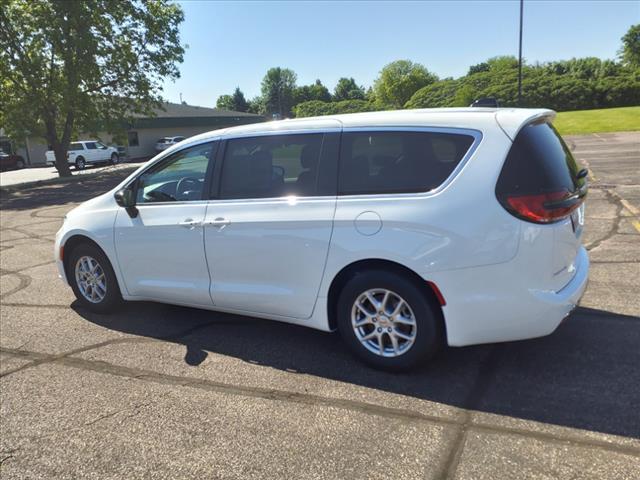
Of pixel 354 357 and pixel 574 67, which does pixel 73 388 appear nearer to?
pixel 354 357

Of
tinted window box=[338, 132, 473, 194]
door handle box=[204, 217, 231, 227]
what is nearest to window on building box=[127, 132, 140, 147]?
door handle box=[204, 217, 231, 227]

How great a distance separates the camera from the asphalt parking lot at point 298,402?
2738mm

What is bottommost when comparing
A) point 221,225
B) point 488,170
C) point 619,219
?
point 619,219

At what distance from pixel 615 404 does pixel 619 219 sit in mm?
5833

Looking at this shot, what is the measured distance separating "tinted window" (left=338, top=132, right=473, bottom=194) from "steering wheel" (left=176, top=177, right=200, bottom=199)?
4.50ft

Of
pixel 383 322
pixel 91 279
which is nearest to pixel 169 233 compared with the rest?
pixel 91 279

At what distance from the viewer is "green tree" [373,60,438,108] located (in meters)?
105

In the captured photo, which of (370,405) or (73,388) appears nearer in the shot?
(370,405)

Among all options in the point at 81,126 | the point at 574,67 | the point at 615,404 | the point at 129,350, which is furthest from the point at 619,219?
the point at 574,67

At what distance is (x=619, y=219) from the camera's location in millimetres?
7996

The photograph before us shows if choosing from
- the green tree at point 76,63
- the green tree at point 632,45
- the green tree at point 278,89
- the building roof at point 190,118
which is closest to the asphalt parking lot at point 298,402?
the green tree at point 76,63

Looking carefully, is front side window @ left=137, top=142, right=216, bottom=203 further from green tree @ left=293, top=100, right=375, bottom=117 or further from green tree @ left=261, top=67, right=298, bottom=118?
green tree @ left=261, top=67, right=298, bottom=118

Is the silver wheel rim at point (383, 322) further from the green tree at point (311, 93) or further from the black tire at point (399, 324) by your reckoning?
the green tree at point (311, 93)

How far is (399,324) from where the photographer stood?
3.53 m
